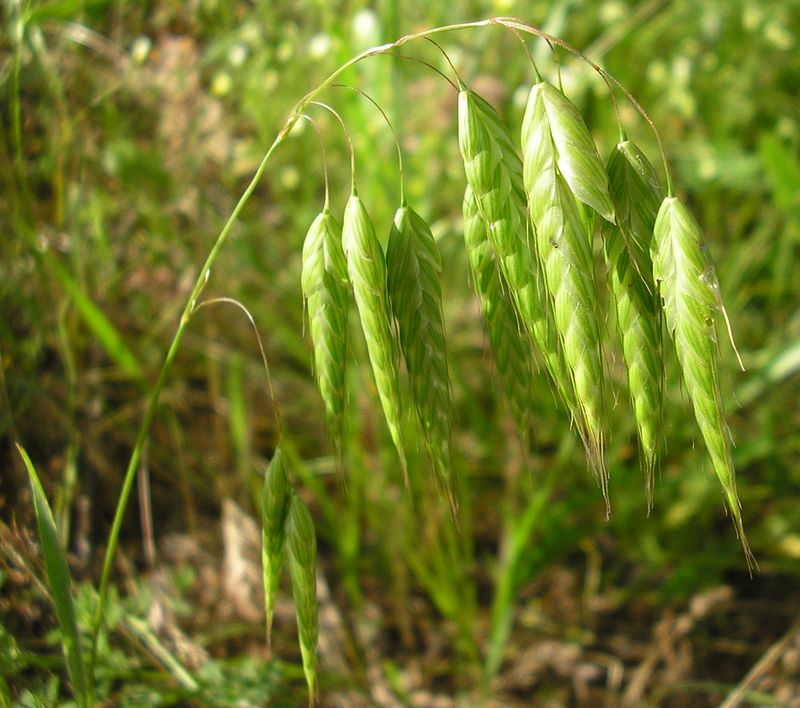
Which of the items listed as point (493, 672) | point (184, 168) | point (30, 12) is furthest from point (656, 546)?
point (30, 12)

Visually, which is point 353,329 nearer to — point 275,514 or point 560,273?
point 275,514

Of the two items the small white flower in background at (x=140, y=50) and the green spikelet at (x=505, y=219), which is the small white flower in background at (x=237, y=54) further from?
the green spikelet at (x=505, y=219)

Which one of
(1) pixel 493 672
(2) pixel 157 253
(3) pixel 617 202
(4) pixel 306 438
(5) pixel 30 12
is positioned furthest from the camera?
(4) pixel 306 438

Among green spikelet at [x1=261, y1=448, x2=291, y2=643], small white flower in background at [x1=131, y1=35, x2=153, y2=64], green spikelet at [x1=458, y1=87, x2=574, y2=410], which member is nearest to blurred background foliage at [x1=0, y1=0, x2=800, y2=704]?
small white flower in background at [x1=131, y1=35, x2=153, y2=64]

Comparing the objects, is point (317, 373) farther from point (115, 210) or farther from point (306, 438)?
point (115, 210)

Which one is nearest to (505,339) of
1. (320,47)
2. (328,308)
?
(328,308)

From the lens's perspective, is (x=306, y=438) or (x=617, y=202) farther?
(x=306, y=438)
